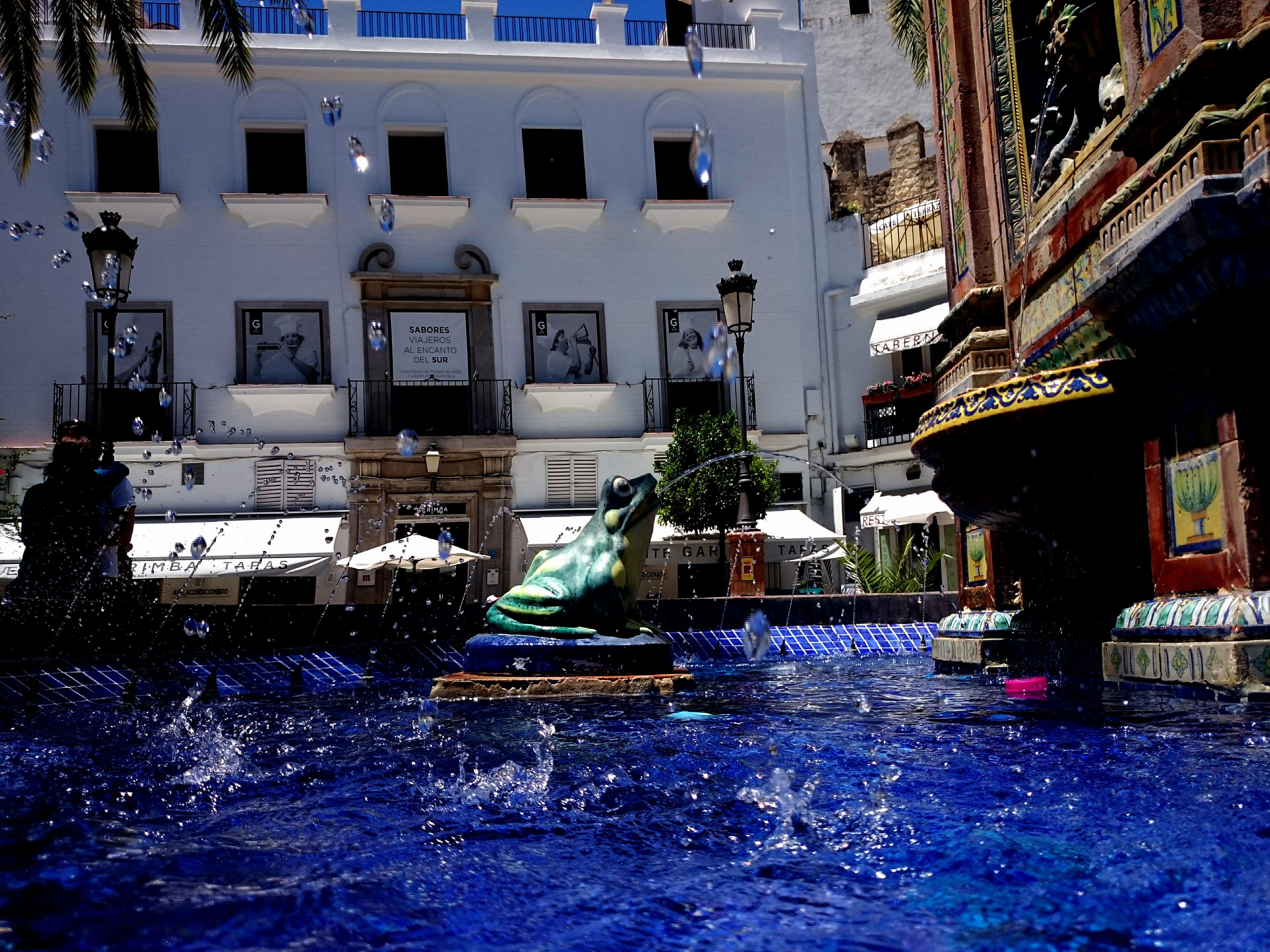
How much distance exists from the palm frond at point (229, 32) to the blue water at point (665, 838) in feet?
24.2

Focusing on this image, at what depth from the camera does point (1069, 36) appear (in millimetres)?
6152

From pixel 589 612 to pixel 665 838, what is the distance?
4.79 meters

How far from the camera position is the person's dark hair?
7.29m

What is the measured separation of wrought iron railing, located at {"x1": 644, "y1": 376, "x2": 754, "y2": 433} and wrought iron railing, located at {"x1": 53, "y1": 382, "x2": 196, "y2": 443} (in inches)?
335

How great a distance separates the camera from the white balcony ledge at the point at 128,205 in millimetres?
20750

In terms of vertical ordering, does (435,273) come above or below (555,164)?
below

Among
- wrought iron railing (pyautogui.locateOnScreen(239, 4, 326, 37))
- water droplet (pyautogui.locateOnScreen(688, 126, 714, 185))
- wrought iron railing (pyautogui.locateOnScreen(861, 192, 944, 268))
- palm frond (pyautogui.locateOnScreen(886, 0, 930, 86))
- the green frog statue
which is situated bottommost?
the green frog statue

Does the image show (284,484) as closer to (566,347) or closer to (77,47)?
(566,347)

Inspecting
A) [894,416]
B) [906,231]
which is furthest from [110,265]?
[906,231]

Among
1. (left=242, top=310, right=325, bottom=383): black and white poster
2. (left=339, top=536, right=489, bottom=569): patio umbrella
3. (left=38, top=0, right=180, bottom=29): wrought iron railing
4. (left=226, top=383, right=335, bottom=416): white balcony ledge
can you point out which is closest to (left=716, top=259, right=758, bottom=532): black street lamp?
(left=339, top=536, right=489, bottom=569): patio umbrella

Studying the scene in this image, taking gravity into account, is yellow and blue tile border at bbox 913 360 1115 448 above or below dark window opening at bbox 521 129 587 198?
below

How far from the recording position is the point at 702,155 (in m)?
21.8

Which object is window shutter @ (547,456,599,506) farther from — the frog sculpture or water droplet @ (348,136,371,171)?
the frog sculpture

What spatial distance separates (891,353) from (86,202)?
15.5 m
